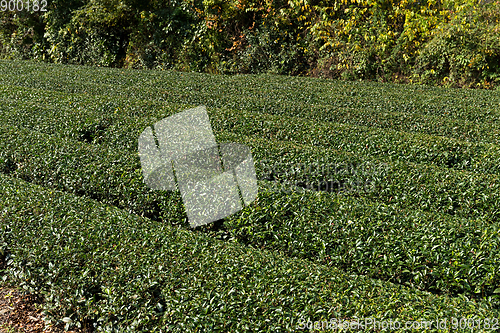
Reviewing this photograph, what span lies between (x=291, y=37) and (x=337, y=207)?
11942 millimetres

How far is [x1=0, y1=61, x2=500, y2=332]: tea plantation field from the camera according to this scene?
3.25 metres

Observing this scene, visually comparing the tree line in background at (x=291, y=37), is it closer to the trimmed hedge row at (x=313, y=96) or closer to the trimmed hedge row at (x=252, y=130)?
the trimmed hedge row at (x=313, y=96)

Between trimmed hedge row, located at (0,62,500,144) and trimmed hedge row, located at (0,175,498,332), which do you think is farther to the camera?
trimmed hedge row, located at (0,62,500,144)

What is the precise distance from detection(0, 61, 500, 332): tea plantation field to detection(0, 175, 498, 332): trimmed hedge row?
13 mm

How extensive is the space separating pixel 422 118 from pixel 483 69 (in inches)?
219

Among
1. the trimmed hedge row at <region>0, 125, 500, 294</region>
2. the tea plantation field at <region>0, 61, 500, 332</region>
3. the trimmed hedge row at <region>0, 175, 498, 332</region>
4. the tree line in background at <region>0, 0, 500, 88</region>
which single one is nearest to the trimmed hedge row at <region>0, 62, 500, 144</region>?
the tea plantation field at <region>0, 61, 500, 332</region>

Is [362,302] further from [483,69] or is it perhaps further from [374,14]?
[374,14]

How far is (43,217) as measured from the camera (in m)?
4.50

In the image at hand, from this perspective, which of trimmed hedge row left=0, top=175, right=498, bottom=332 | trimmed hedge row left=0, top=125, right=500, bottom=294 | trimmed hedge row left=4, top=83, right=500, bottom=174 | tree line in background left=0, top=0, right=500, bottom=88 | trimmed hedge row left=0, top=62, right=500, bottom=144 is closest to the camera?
trimmed hedge row left=0, top=175, right=498, bottom=332

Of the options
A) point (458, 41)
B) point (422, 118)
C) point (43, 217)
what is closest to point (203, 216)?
point (43, 217)

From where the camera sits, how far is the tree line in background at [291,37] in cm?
1255

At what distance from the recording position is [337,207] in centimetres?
468

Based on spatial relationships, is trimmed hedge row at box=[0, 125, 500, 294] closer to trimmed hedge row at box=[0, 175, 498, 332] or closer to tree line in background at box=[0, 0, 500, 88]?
trimmed hedge row at box=[0, 175, 498, 332]

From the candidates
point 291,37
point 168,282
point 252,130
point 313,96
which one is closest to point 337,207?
point 168,282
